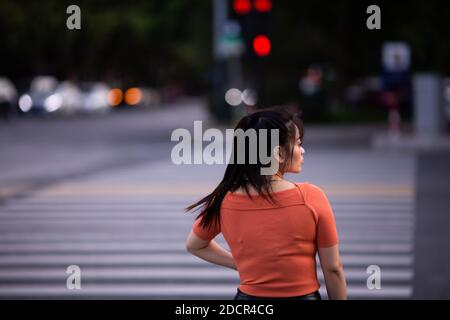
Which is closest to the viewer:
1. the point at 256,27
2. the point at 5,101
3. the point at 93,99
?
the point at 256,27

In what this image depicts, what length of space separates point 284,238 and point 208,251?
43 centimetres

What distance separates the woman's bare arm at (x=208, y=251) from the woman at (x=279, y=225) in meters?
0.20

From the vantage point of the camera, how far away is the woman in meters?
3.12

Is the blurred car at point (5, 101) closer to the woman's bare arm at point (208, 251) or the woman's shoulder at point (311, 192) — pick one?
the woman's bare arm at point (208, 251)

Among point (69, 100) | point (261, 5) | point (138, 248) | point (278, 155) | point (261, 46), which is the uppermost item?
point (261, 5)

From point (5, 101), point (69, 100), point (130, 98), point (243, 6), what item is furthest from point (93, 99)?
point (243, 6)

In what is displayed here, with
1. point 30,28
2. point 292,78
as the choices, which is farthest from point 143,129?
point 30,28

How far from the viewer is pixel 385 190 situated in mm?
13906

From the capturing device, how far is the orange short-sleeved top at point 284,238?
3119 millimetres

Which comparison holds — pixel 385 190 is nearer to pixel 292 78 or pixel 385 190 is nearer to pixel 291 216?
pixel 291 216

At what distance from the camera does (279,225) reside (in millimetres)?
3121

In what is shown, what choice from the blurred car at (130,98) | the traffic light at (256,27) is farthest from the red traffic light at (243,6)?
the blurred car at (130,98)

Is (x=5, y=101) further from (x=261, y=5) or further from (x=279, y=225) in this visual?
(x=279, y=225)

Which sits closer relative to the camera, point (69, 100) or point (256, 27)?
point (256, 27)
